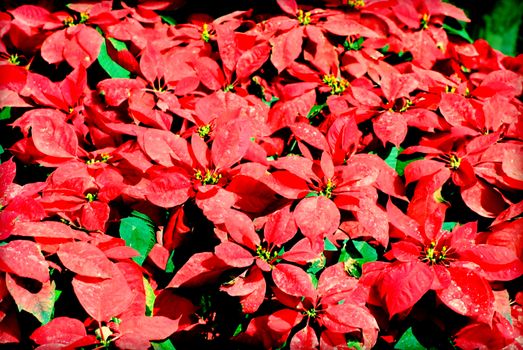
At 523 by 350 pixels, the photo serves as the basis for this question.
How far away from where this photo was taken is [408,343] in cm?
96

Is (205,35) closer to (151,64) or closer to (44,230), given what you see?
(151,64)

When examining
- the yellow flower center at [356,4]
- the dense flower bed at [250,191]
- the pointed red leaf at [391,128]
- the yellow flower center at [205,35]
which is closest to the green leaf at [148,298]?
the dense flower bed at [250,191]

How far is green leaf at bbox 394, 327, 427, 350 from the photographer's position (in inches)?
37.7

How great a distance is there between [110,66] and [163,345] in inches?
27.6

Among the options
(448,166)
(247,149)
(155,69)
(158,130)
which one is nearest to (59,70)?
(155,69)

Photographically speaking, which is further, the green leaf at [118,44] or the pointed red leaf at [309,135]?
the green leaf at [118,44]

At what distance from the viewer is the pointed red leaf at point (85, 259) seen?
0.89m

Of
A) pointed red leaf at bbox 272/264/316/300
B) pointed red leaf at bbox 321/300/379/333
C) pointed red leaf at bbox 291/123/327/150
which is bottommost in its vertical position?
pointed red leaf at bbox 321/300/379/333

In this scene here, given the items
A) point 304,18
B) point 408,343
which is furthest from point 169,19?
point 408,343

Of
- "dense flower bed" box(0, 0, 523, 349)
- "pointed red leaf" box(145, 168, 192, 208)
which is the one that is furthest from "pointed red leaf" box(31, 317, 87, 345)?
"pointed red leaf" box(145, 168, 192, 208)

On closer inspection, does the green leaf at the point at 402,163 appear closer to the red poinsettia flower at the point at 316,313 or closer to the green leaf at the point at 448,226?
the green leaf at the point at 448,226

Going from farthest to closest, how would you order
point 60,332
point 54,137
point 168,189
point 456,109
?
point 456,109 → point 54,137 → point 168,189 → point 60,332

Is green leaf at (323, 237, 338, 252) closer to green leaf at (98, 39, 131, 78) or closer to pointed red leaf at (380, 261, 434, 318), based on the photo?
pointed red leaf at (380, 261, 434, 318)

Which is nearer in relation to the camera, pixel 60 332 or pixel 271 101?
pixel 60 332
